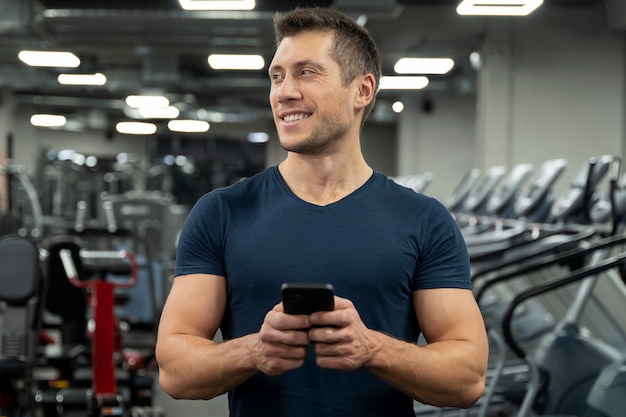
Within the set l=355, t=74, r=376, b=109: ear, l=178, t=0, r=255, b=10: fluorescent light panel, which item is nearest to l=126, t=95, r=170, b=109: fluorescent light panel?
l=178, t=0, r=255, b=10: fluorescent light panel

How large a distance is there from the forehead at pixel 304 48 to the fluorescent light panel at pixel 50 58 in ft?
31.4

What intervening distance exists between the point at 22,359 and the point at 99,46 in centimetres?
1017

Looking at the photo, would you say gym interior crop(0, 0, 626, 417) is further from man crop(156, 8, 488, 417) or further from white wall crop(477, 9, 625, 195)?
man crop(156, 8, 488, 417)

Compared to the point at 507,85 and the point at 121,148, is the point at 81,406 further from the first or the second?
the point at 121,148

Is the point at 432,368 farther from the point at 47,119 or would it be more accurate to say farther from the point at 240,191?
the point at 47,119

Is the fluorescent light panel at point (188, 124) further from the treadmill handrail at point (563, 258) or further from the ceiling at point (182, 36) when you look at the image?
the treadmill handrail at point (563, 258)

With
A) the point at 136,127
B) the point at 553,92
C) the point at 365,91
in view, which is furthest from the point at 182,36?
the point at 365,91

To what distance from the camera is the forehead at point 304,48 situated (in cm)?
162

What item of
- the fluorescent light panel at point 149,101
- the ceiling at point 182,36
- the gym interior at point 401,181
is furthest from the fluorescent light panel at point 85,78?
the fluorescent light panel at point 149,101

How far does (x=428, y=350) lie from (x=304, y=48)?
565mm

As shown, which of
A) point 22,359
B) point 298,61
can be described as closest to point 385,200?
point 298,61

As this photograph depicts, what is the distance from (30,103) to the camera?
2203cm

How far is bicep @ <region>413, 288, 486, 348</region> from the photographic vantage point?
1597 mm

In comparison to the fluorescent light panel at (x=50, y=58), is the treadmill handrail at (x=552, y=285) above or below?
below
